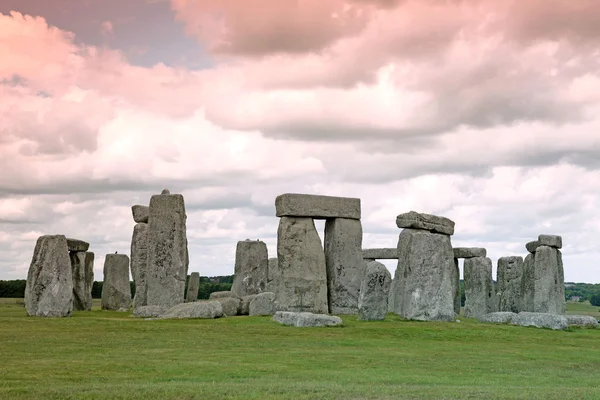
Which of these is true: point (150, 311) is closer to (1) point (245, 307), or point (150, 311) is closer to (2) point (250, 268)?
(1) point (245, 307)

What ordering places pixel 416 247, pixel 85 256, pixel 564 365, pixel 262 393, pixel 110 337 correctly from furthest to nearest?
pixel 85 256, pixel 416 247, pixel 110 337, pixel 564 365, pixel 262 393

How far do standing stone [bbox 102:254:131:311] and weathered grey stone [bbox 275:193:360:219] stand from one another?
810cm

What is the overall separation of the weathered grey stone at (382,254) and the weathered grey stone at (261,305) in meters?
14.3

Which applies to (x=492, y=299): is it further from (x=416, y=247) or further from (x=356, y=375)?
(x=356, y=375)

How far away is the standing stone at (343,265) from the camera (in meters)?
29.7

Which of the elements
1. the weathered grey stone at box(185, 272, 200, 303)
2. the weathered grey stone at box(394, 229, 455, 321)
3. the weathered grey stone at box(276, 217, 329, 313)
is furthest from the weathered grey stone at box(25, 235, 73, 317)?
the weathered grey stone at box(185, 272, 200, 303)

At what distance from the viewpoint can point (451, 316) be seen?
2569 cm

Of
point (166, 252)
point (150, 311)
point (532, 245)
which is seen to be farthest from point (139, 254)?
point (532, 245)

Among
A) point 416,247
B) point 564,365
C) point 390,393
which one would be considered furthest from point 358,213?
point 390,393

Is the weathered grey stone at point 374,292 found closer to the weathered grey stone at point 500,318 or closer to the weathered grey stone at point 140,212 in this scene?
the weathered grey stone at point 500,318

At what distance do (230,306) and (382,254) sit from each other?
1544cm

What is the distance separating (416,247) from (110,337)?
31.3 feet

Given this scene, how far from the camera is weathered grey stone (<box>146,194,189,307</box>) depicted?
28.0m

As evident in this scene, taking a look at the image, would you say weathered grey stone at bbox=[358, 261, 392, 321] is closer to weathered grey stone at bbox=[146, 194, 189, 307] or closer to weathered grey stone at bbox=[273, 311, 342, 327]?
weathered grey stone at bbox=[273, 311, 342, 327]
